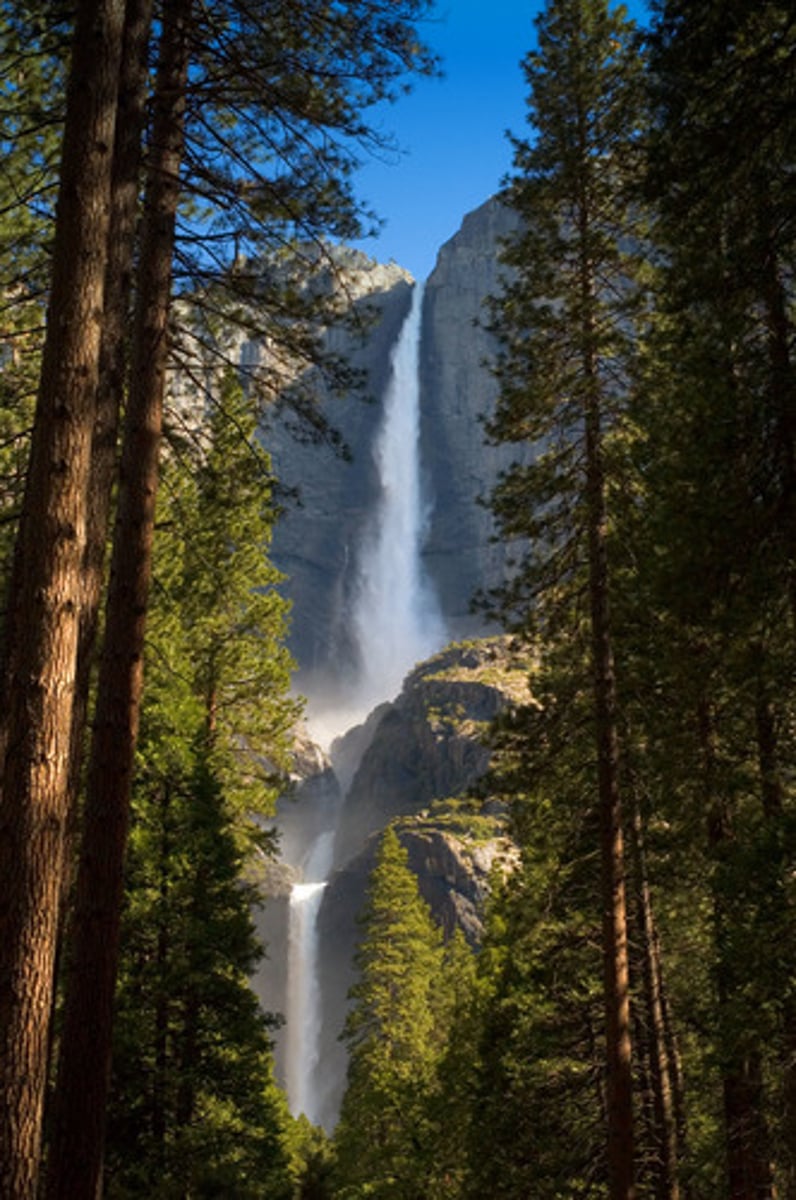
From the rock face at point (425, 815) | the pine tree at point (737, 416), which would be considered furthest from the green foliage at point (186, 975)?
the rock face at point (425, 815)

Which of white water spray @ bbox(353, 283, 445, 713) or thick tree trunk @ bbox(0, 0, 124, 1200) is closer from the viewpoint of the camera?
thick tree trunk @ bbox(0, 0, 124, 1200)

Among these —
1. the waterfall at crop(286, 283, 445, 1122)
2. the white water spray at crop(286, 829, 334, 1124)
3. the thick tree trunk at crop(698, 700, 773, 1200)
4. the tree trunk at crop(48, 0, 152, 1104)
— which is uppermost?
the waterfall at crop(286, 283, 445, 1122)

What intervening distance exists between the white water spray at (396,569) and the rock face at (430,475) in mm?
1471

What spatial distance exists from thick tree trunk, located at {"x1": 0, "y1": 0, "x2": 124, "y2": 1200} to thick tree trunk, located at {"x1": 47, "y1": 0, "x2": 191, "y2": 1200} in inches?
61.0

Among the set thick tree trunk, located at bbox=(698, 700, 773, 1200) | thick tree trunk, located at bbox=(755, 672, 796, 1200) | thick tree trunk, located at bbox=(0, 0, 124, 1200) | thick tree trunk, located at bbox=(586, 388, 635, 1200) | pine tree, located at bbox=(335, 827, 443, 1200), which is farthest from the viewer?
pine tree, located at bbox=(335, 827, 443, 1200)

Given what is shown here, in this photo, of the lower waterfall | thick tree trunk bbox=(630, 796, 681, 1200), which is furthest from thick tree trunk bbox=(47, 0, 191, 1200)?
the lower waterfall

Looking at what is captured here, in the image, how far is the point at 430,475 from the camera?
13362 centimetres

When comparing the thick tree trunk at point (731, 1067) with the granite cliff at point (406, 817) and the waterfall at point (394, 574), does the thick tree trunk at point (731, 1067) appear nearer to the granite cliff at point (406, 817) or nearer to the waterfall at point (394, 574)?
the granite cliff at point (406, 817)

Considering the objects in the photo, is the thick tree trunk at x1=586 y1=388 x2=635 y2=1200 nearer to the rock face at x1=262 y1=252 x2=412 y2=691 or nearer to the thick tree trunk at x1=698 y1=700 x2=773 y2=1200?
the thick tree trunk at x1=698 y1=700 x2=773 y2=1200

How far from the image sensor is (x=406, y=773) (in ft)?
273

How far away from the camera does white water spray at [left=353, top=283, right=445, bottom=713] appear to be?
4776 inches

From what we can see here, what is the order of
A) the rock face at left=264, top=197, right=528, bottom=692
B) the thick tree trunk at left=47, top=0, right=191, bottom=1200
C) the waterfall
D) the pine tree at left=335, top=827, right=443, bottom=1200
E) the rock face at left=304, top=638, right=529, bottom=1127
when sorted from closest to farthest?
the thick tree trunk at left=47, top=0, right=191, bottom=1200
the pine tree at left=335, top=827, right=443, bottom=1200
the rock face at left=304, top=638, right=529, bottom=1127
the waterfall
the rock face at left=264, top=197, right=528, bottom=692

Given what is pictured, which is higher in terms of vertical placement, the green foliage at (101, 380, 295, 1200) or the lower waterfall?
the green foliage at (101, 380, 295, 1200)

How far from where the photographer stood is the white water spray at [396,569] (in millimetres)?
121312
